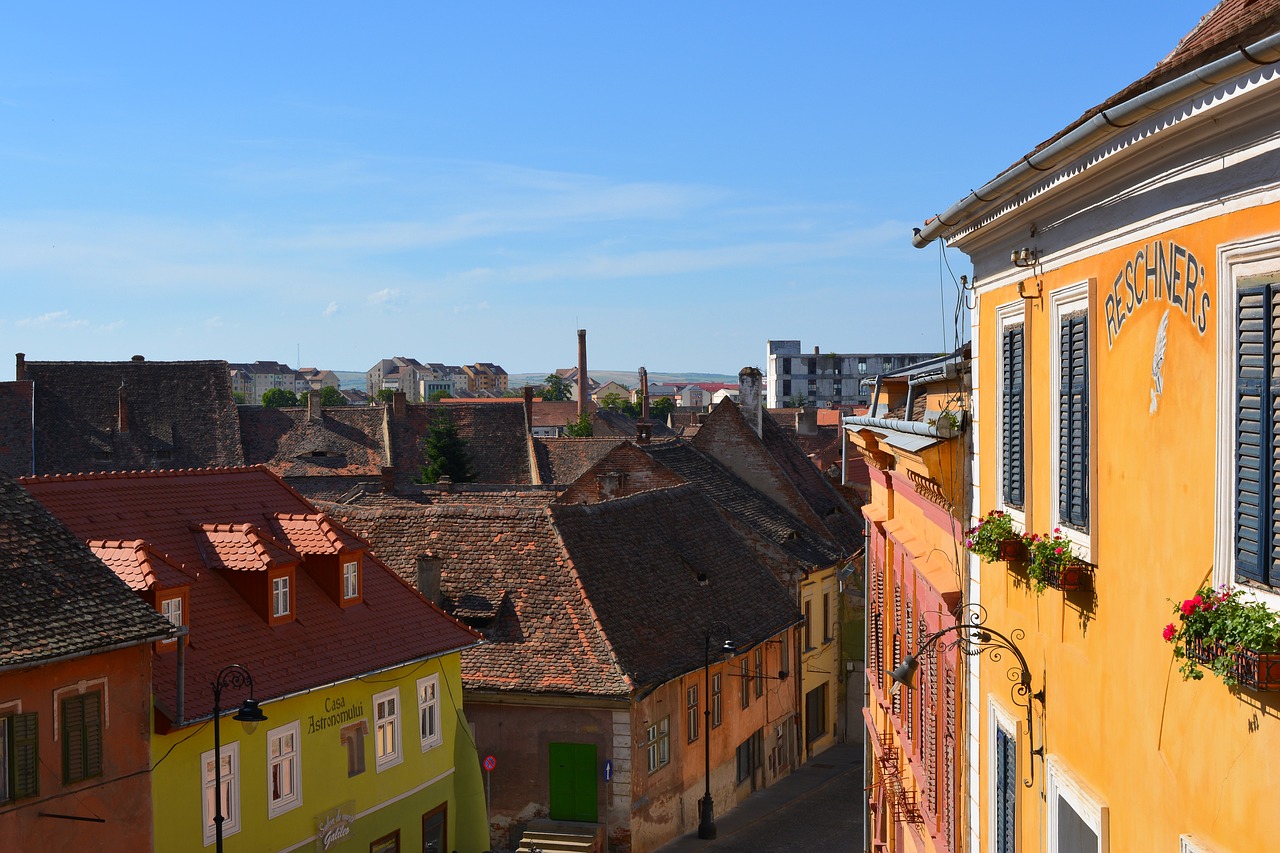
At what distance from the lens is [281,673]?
23766 mm

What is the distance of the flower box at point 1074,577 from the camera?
822 cm

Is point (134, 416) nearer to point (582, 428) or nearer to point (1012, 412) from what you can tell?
point (582, 428)

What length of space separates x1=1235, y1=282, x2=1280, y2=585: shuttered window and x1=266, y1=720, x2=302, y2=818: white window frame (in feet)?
65.2

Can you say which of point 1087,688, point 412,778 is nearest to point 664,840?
point 412,778

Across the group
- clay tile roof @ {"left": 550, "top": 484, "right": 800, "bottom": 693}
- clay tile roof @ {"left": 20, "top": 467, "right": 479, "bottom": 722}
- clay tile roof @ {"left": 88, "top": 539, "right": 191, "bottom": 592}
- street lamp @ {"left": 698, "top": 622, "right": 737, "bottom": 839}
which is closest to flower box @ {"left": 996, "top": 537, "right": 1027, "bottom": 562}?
clay tile roof @ {"left": 20, "top": 467, "right": 479, "bottom": 722}

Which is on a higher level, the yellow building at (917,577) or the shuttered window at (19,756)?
the yellow building at (917,577)

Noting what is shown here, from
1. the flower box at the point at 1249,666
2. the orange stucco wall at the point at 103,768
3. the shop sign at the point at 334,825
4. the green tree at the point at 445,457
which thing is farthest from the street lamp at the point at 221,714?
the green tree at the point at 445,457

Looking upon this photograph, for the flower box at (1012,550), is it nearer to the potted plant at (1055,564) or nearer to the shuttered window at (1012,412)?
the potted plant at (1055,564)

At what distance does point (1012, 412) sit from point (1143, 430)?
2.95 meters

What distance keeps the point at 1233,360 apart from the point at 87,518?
2194 cm

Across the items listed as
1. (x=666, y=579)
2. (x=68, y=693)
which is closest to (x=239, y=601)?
(x=68, y=693)

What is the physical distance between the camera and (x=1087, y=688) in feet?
27.2

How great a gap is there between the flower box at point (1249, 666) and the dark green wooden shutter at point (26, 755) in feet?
54.4

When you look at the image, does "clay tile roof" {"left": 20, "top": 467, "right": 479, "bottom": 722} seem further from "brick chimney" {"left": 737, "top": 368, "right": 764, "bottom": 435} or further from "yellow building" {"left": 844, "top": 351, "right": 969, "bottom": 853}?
"brick chimney" {"left": 737, "top": 368, "right": 764, "bottom": 435}
